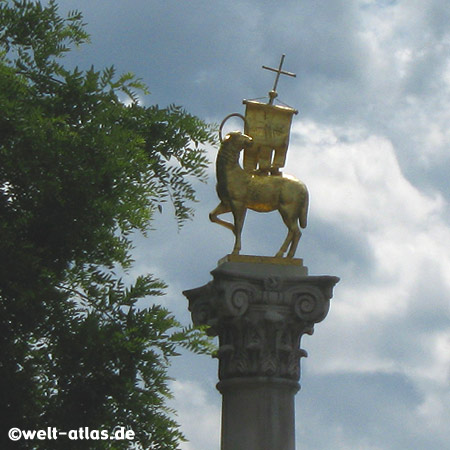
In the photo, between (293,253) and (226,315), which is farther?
(293,253)

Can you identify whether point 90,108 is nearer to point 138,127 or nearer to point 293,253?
point 138,127

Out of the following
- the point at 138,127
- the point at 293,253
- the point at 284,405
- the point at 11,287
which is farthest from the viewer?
the point at 293,253

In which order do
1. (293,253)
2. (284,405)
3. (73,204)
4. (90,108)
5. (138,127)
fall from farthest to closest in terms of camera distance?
(293,253) → (284,405) → (138,127) → (90,108) → (73,204)

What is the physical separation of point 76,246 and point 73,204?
331mm

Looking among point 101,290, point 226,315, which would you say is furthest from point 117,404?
point 226,315

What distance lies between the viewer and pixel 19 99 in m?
6.61

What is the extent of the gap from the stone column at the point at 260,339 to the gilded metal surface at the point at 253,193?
614 mm

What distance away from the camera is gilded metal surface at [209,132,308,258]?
11.7 meters

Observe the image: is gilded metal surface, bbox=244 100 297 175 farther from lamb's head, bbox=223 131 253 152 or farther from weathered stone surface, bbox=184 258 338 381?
weathered stone surface, bbox=184 258 338 381

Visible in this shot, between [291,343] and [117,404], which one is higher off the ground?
[291,343]

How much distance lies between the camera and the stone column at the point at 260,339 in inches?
425

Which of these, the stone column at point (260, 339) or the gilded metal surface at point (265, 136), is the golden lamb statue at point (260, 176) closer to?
the gilded metal surface at point (265, 136)

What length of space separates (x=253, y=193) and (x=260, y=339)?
1.90 m

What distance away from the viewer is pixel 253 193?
462 inches
